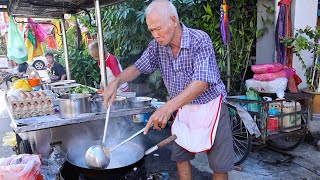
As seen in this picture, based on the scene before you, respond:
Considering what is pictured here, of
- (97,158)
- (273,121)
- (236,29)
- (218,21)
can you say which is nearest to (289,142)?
(273,121)

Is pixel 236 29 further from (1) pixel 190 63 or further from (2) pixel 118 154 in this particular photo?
(2) pixel 118 154

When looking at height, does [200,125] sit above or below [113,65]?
below

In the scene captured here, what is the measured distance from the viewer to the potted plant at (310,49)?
15.1ft

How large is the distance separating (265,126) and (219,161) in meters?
1.65

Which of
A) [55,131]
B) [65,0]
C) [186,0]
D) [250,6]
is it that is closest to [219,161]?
[55,131]

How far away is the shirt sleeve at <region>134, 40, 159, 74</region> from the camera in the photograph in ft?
8.42

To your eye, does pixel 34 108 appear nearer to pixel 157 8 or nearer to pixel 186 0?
pixel 157 8

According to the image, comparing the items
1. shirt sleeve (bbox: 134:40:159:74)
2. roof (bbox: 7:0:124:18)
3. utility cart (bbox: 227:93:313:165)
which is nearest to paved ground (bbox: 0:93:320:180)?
utility cart (bbox: 227:93:313:165)

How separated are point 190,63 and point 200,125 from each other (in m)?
0.56

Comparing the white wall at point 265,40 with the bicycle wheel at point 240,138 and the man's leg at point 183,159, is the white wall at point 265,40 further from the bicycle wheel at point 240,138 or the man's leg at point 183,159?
the man's leg at point 183,159

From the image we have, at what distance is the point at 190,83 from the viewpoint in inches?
81.4

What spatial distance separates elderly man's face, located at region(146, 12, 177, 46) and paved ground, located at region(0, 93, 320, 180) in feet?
6.34

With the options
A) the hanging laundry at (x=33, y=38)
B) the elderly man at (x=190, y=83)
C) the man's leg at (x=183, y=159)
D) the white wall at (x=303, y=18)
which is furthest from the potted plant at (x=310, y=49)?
the hanging laundry at (x=33, y=38)

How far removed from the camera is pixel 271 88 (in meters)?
4.18
